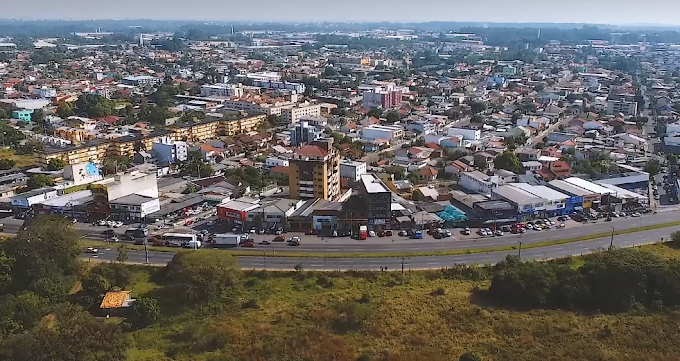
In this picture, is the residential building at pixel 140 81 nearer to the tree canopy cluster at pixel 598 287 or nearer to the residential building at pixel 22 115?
the residential building at pixel 22 115

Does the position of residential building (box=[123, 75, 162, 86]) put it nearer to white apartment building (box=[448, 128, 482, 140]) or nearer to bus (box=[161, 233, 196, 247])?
white apartment building (box=[448, 128, 482, 140])

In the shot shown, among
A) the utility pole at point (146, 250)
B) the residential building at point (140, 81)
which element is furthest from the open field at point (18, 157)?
the residential building at point (140, 81)

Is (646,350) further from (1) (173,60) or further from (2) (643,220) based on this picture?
(1) (173,60)

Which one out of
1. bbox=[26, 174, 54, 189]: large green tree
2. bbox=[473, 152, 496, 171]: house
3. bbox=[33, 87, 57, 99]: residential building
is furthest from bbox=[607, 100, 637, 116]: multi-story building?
bbox=[33, 87, 57, 99]: residential building

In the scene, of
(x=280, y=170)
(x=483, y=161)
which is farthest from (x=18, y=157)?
(x=483, y=161)

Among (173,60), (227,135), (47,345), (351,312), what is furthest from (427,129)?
(173,60)

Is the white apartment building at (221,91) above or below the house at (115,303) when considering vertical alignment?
above
